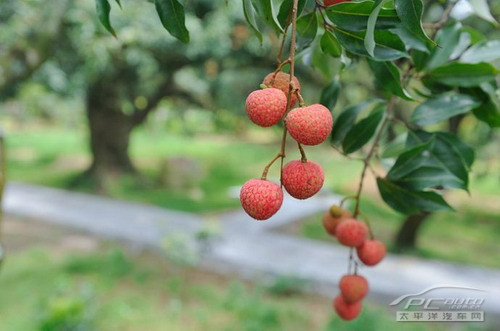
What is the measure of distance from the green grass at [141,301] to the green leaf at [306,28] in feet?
6.46

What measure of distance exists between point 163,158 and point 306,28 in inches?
327

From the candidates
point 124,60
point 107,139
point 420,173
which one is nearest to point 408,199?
point 420,173

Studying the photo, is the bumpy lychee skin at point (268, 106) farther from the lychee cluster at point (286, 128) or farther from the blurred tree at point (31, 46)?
the blurred tree at point (31, 46)

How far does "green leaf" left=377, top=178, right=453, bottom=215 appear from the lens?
59 centimetres

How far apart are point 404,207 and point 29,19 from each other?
2.18 metres

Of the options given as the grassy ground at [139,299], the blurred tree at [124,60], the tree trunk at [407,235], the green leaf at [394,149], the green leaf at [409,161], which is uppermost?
the green leaf at [409,161]

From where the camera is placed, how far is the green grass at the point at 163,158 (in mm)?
6113

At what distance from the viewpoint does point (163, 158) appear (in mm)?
8641

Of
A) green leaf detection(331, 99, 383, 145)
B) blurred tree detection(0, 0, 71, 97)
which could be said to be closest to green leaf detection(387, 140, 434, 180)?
green leaf detection(331, 99, 383, 145)

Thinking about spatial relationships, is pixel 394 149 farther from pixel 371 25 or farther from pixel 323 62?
pixel 371 25

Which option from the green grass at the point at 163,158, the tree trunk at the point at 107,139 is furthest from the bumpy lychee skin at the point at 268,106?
the tree trunk at the point at 107,139

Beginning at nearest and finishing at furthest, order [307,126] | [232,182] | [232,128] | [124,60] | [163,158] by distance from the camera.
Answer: [307,126] < [124,60] < [232,182] < [232,128] < [163,158]

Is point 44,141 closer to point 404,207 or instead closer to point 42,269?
point 42,269

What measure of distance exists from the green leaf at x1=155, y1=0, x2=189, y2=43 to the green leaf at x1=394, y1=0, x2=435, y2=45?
7.4 inches
